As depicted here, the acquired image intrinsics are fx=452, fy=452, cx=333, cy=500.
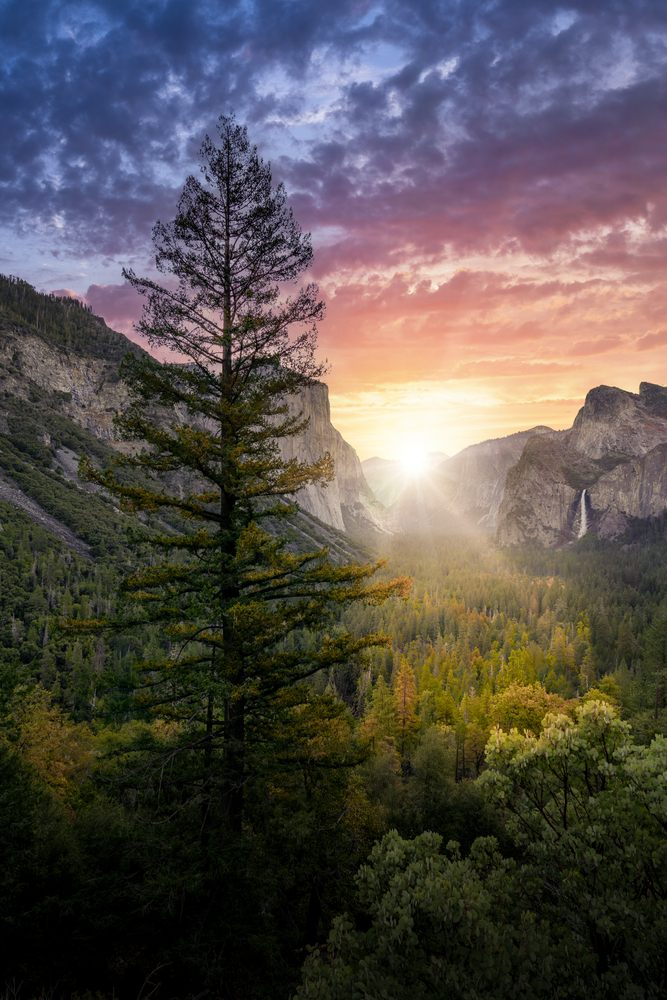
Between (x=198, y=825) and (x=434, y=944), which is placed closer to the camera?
(x=434, y=944)

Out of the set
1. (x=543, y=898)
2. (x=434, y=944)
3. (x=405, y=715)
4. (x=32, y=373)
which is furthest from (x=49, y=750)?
(x=32, y=373)

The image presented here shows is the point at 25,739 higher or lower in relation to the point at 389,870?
lower

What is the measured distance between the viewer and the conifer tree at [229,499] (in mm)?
8523

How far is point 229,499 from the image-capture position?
9625 mm

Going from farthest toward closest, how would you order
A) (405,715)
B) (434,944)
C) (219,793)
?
1. (405,715)
2. (219,793)
3. (434,944)

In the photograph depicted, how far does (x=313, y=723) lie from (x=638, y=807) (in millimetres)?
5606

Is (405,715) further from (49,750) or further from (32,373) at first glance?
(32,373)

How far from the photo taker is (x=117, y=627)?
28.4 ft

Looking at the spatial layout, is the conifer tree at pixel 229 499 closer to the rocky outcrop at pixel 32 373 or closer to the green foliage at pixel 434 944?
the green foliage at pixel 434 944

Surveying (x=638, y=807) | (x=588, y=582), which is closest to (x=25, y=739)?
(x=638, y=807)

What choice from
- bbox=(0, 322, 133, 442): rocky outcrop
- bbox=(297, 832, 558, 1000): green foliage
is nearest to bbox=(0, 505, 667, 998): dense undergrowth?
bbox=(297, 832, 558, 1000): green foliage

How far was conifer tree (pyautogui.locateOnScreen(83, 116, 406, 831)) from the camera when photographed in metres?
8.52

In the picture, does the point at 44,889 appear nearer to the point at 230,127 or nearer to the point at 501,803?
the point at 501,803

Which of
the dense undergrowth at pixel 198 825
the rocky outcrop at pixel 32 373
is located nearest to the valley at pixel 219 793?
the dense undergrowth at pixel 198 825
